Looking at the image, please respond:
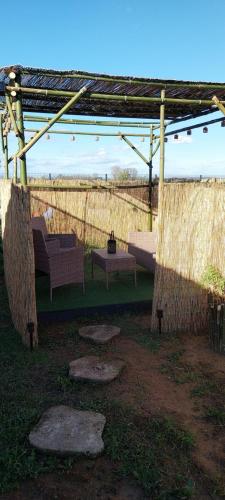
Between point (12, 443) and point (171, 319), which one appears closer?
point (12, 443)

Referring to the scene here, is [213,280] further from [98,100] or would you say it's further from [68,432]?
[98,100]

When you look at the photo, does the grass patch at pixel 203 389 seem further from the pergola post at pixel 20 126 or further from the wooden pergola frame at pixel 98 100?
the pergola post at pixel 20 126

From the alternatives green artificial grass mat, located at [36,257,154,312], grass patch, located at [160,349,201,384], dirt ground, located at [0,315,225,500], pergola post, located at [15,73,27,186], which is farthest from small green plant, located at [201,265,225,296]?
pergola post, located at [15,73,27,186]

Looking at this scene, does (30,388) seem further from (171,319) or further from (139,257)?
(139,257)

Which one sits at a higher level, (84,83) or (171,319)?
(84,83)

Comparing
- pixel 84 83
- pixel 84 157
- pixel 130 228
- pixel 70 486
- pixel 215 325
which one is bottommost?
pixel 70 486

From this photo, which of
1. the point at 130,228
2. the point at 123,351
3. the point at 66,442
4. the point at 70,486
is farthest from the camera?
the point at 130,228

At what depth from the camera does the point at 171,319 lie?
509 cm

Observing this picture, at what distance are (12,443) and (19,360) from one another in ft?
4.69

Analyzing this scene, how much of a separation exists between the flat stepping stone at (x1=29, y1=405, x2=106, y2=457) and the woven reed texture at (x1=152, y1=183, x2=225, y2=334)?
221 centimetres

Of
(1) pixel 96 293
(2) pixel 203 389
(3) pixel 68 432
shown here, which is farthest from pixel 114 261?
(3) pixel 68 432

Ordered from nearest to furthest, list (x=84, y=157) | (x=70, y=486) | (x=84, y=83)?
(x=70, y=486) → (x=84, y=83) → (x=84, y=157)

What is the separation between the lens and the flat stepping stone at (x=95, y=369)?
147 inches

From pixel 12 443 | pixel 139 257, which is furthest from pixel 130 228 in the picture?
pixel 12 443
